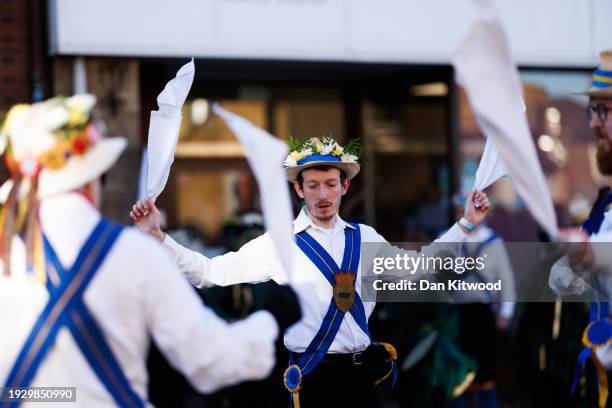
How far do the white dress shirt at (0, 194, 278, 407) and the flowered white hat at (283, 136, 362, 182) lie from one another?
74.2 inches

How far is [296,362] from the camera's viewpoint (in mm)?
4973

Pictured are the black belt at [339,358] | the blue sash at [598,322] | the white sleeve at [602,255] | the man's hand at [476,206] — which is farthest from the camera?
the blue sash at [598,322]

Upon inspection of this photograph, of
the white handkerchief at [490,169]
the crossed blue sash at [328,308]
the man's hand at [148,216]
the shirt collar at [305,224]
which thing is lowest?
the crossed blue sash at [328,308]

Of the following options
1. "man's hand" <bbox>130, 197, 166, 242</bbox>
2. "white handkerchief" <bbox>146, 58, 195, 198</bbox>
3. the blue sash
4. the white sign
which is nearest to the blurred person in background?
the white sign

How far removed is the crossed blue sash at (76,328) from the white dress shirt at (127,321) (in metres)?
0.02

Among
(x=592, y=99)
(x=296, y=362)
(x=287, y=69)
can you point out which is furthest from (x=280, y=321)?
(x=287, y=69)

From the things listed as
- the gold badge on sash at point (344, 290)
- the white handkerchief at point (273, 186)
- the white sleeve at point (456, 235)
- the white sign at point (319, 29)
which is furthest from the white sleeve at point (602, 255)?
the white sign at point (319, 29)

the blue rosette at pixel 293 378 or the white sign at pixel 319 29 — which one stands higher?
the white sign at pixel 319 29

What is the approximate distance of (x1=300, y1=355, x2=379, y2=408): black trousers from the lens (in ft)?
16.0

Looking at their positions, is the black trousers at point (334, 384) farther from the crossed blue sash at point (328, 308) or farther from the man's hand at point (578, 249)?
the man's hand at point (578, 249)

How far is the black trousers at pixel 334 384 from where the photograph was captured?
489 cm

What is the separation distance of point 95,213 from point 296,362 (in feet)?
6.34

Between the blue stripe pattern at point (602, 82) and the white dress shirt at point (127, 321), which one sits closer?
the white dress shirt at point (127, 321)

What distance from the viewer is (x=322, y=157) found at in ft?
16.6
